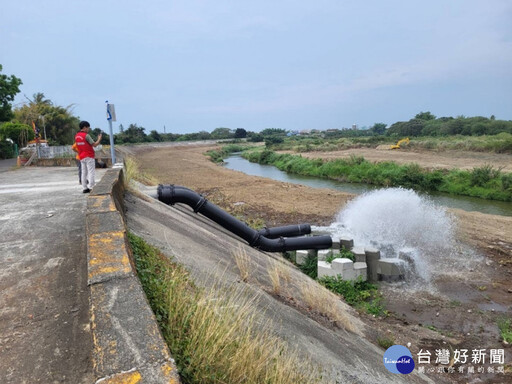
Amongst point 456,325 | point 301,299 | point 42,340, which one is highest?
point 42,340

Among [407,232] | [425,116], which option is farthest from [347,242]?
[425,116]

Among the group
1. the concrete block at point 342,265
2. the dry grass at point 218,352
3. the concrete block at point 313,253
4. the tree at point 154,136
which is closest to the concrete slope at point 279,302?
the dry grass at point 218,352

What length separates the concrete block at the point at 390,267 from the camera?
864cm

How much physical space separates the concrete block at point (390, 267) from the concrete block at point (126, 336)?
715 cm

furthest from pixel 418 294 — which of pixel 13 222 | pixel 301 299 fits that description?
pixel 13 222

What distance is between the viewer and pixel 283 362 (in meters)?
3.18

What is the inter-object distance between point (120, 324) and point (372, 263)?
7.50 metres

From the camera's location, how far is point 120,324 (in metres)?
2.39

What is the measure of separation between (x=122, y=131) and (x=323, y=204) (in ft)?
268

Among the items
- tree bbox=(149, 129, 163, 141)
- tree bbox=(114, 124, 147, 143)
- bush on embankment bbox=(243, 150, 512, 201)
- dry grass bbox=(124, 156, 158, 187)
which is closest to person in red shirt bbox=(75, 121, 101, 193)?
dry grass bbox=(124, 156, 158, 187)

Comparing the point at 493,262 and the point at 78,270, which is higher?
the point at 78,270

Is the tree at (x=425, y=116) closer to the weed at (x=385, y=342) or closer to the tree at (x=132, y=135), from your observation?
the tree at (x=132, y=135)

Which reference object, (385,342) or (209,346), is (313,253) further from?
(209,346)

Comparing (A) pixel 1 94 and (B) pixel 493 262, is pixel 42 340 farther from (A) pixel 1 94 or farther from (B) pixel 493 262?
(A) pixel 1 94
